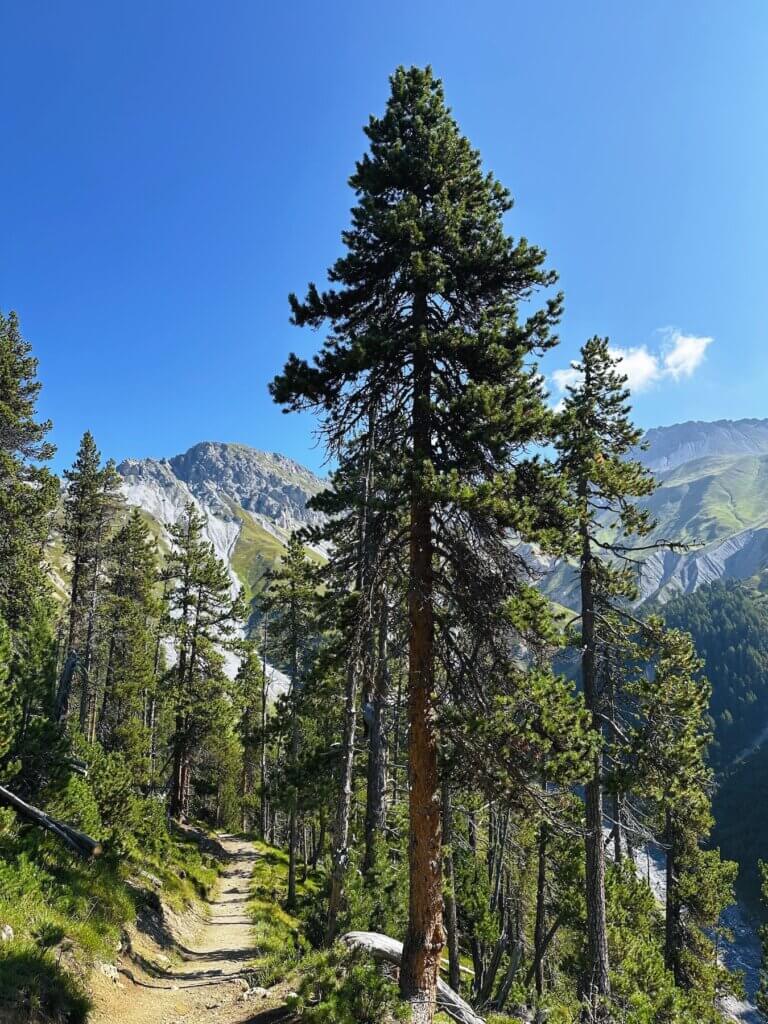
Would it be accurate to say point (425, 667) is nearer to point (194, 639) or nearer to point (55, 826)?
point (55, 826)

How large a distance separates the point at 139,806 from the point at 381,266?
16561 mm

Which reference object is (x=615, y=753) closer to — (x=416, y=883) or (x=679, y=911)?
(x=416, y=883)

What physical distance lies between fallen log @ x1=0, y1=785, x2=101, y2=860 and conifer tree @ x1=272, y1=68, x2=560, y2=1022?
7.92 m

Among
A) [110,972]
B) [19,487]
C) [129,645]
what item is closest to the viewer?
[110,972]

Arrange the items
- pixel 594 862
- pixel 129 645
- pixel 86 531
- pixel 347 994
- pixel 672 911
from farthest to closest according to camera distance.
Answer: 1. pixel 129 645
2. pixel 86 531
3. pixel 672 911
4. pixel 594 862
5. pixel 347 994

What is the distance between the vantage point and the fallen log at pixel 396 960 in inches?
331

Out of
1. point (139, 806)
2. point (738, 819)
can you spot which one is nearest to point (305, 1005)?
point (139, 806)

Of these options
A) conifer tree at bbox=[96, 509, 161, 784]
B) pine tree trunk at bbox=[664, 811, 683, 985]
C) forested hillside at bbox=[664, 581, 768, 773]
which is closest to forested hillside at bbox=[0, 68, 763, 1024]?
pine tree trunk at bbox=[664, 811, 683, 985]

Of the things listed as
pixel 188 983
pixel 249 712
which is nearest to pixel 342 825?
pixel 188 983

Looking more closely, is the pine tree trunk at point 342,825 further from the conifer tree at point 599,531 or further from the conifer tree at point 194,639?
the conifer tree at point 194,639

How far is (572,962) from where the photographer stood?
63.1 feet

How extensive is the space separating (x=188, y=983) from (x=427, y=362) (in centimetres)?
1318

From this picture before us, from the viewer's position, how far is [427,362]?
970 centimetres

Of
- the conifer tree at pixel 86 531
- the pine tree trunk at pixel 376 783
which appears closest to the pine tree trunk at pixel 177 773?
the conifer tree at pixel 86 531
